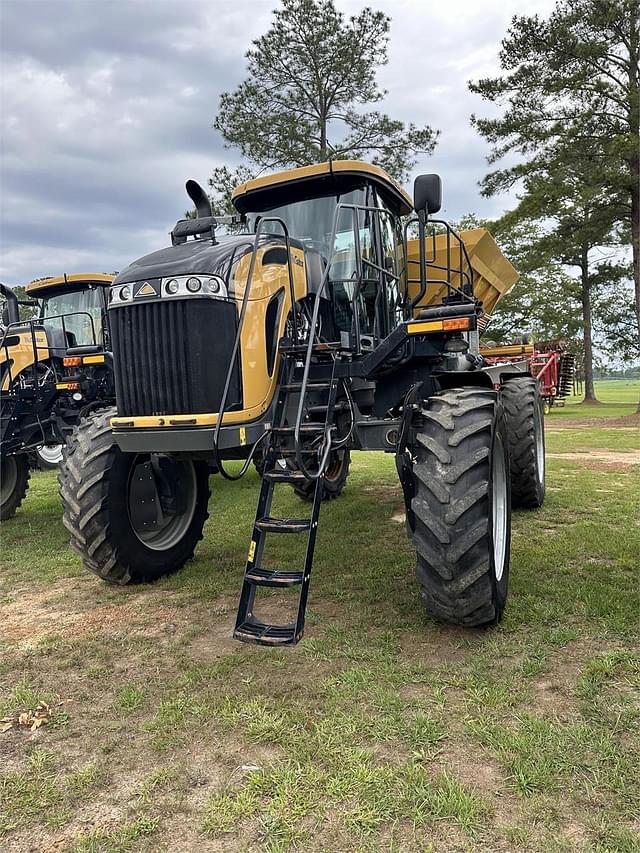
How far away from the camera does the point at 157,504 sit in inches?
197

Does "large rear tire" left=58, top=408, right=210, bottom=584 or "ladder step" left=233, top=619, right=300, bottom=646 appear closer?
"ladder step" left=233, top=619, right=300, bottom=646

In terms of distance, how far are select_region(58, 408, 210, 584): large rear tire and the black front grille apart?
0.83m

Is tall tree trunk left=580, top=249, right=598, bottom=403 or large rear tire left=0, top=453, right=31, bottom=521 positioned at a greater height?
tall tree trunk left=580, top=249, right=598, bottom=403

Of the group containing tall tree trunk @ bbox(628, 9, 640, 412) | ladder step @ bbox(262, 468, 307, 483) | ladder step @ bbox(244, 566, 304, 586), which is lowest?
ladder step @ bbox(244, 566, 304, 586)

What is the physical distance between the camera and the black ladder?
11.4 feet

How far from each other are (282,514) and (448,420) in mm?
3824

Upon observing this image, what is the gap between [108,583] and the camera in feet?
16.4

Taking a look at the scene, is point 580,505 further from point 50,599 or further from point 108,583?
point 50,599

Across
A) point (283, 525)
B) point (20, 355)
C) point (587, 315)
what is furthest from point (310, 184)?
point (587, 315)

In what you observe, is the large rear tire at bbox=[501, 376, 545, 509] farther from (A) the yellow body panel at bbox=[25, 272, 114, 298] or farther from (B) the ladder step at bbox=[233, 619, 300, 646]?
(A) the yellow body panel at bbox=[25, 272, 114, 298]

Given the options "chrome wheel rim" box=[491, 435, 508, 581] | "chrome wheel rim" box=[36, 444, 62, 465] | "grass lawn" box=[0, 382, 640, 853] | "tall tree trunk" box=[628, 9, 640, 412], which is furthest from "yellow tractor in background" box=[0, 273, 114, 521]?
"tall tree trunk" box=[628, 9, 640, 412]

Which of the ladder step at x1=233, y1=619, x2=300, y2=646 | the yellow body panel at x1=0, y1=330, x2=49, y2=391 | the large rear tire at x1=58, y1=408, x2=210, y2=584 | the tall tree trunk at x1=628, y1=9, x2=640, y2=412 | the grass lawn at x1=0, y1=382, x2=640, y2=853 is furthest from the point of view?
the tall tree trunk at x1=628, y1=9, x2=640, y2=412

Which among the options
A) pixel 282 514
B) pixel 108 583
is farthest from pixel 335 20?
pixel 108 583

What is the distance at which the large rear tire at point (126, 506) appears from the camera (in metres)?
4.55
